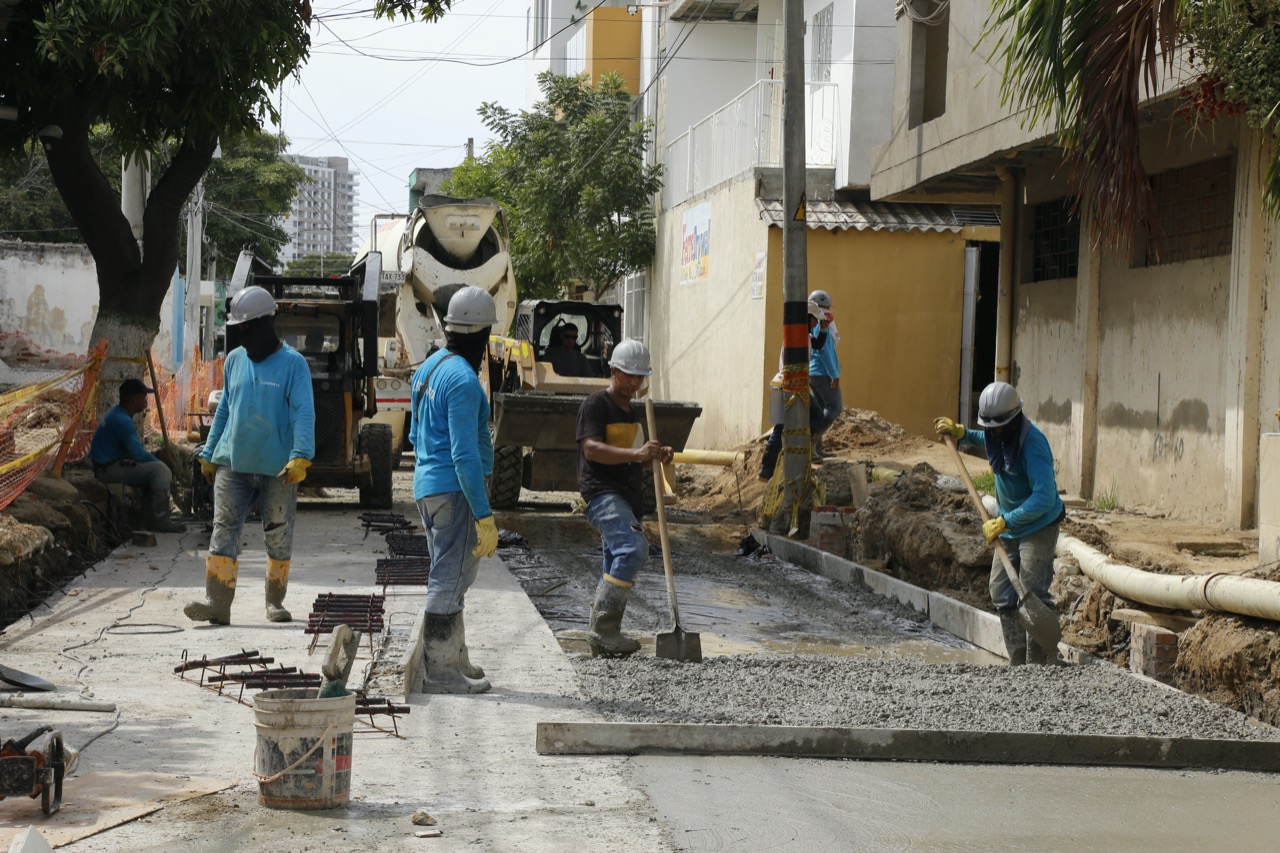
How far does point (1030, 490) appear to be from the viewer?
8305mm

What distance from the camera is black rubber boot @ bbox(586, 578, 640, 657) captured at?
27.8 ft

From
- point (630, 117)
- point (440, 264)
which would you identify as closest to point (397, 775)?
point (440, 264)

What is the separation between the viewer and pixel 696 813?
17.8 feet

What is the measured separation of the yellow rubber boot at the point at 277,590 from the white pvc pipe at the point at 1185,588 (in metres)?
5.09

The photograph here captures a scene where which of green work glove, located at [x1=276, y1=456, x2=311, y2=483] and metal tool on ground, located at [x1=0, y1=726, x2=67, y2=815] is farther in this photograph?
green work glove, located at [x1=276, y1=456, x2=311, y2=483]

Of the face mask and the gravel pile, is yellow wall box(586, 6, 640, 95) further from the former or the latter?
the gravel pile

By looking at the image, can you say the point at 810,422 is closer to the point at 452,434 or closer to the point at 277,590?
the point at 277,590

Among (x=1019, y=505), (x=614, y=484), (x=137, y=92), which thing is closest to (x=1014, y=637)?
(x=1019, y=505)

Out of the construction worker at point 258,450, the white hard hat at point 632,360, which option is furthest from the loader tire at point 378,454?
the white hard hat at point 632,360

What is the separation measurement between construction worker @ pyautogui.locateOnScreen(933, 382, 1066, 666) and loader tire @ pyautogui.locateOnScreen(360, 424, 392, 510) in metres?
8.52

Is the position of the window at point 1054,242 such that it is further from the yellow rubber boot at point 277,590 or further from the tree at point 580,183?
the tree at point 580,183

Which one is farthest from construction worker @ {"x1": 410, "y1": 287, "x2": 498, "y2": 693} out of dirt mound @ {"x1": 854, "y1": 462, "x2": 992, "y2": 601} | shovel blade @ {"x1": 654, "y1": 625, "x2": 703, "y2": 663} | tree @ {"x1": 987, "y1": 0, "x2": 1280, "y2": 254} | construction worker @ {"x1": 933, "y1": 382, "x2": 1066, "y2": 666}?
→ dirt mound @ {"x1": 854, "y1": 462, "x2": 992, "y2": 601}

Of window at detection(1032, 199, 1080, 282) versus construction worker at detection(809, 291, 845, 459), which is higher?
window at detection(1032, 199, 1080, 282)

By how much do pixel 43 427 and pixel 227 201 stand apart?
1376 inches
